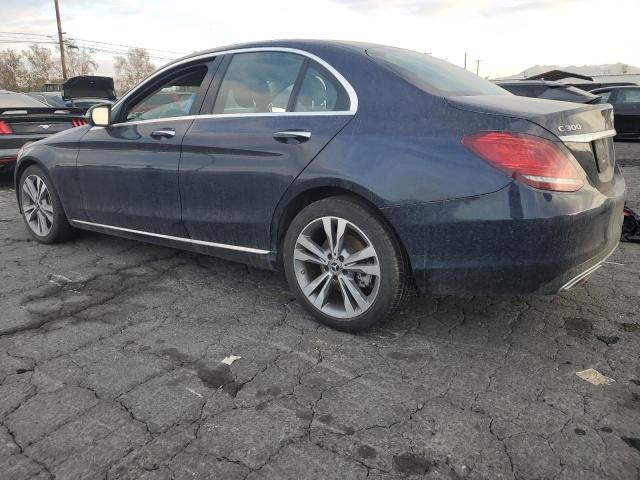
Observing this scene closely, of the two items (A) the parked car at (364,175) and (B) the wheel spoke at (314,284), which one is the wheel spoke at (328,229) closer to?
(A) the parked car at (364,175)

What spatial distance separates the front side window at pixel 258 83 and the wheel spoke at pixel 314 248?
2.54ft

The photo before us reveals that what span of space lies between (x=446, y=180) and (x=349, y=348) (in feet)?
3.30

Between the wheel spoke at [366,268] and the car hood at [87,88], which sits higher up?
the car hood at [87,88]

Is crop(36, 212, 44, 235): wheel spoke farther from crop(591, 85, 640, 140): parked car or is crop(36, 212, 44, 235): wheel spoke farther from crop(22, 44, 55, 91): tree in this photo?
crop(22, 44, 55, 91): tree

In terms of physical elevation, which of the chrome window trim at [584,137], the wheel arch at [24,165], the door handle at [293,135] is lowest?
the wheel arch at [24,165]

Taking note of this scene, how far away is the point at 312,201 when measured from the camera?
2971 millimetres

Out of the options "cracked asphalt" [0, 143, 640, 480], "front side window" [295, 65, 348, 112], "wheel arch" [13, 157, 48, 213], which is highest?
"front side window" [295, 65, 348, 112]

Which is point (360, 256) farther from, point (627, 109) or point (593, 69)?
point (593, 69)

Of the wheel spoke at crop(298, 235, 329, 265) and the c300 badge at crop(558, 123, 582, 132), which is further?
the wheel spoke at crop(298, 235, 329, 265)

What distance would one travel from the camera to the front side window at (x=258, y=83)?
310 cm

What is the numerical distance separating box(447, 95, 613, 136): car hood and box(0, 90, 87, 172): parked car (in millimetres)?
6125

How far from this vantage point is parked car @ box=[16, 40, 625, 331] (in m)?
2.37

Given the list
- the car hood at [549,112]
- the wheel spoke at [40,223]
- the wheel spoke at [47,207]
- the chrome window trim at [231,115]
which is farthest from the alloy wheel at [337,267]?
the wheel spoke at [40,223]

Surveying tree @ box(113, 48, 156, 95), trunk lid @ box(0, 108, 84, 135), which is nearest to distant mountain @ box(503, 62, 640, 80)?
tree @ box(113, 48, 156, 95)
